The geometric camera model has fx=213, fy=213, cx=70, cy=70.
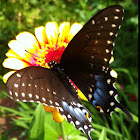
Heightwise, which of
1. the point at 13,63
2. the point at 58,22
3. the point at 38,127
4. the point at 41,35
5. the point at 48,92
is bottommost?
the point at 38,127

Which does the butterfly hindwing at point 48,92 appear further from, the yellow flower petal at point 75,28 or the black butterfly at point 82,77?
the yellow flower petal at point 75,28

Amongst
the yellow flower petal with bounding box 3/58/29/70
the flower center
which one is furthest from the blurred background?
the yellow flower petal with bounding box 3/58/29/70

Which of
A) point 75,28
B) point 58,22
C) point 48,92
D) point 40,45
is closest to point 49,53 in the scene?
point 40,45

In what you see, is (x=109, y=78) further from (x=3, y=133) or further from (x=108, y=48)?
(x=3, y=133)

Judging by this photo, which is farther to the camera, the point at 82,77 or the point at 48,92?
the point at 82,77

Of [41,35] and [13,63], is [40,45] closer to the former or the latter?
[41,35]

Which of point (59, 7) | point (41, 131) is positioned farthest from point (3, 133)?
point (59, 7)

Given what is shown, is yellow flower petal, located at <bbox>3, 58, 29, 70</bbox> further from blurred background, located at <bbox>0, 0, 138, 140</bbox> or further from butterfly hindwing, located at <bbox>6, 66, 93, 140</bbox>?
blurred background, located at <bbox>0, 0, 138, 140</bbox>
